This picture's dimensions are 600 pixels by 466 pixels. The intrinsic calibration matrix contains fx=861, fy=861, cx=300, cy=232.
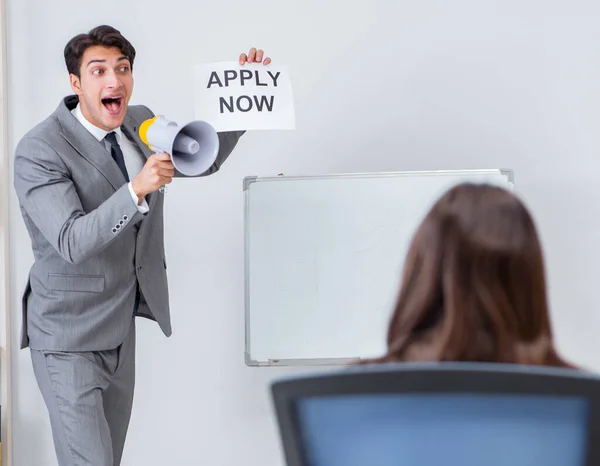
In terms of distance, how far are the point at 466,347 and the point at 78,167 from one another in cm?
160

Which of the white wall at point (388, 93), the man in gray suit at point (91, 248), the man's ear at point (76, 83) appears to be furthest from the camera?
the white wall at point (388, 93)

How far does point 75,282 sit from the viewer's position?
245 centimetres

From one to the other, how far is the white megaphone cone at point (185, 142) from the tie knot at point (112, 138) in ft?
0.73

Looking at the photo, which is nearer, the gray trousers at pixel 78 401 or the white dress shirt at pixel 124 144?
the gray trousers at pixel 78 401

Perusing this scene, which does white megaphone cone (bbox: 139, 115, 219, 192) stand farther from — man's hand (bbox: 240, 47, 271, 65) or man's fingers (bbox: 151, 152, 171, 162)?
man's hand (bbox: 240, 47, 271, 65)

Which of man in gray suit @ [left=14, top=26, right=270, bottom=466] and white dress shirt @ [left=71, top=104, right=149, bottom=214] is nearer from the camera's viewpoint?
man in gray suit @ [left=14, top=26, right=270, bottom=466]

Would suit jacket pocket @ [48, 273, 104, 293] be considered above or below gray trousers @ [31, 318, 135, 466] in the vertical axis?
above

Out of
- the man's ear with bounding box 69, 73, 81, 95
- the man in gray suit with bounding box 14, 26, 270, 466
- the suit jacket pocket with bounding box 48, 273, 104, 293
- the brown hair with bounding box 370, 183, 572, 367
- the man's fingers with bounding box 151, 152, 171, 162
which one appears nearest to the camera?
the brown hair with bounding box 370, 183, 572, 367

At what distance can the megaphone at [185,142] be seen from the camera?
7.29 feet

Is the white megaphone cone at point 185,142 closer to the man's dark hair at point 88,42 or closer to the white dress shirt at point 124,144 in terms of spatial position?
the white dress shirt at point 124,144

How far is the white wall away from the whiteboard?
0.62ft

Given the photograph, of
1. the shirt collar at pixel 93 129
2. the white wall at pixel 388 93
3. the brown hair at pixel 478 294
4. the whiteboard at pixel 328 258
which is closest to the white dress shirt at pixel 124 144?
the shirt collar at pixel 93 129

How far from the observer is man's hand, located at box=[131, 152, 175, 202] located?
2195mm

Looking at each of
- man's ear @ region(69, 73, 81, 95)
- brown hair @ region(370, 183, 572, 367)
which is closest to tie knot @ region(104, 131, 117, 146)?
man's ear @ region(69, 73, 81, 95)
